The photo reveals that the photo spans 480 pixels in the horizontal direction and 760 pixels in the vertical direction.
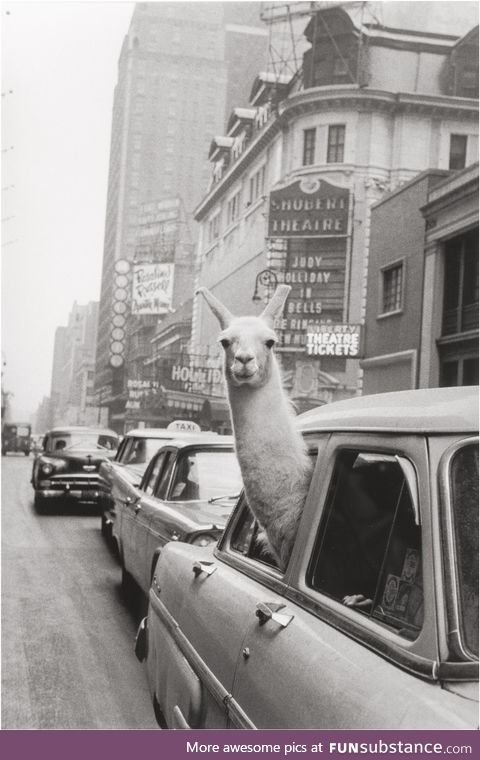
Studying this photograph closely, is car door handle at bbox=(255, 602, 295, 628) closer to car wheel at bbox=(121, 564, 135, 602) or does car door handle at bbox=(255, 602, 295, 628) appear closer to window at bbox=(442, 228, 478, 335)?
window at bbox=(442, 228, 478, 335)

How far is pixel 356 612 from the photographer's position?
187 cm

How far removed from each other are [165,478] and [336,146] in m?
2.99

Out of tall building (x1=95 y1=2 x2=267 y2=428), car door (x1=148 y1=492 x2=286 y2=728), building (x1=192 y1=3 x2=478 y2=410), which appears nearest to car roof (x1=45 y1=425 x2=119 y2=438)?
tall building (x1=95 y1=2 x2=267 y2=428)

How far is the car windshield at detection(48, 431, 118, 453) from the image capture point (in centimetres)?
1230

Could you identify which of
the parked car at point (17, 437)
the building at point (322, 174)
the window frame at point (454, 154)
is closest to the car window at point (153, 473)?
the building at point (322, 174)

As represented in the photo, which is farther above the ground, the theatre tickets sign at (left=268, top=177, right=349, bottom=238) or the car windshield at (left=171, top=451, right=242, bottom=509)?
the theatre tickets sign at (left=268, top=177, right=349, bottom=238)

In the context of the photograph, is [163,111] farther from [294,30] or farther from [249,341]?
[249,341]

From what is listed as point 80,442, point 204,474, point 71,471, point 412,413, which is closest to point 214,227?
point 204,474

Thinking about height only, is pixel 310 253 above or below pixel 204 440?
above

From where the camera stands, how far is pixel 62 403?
5.92 metres

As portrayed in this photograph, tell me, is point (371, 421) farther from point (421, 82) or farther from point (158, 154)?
point (421, 82)

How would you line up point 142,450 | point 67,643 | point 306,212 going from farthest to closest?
1. point 142,450
2. point 67,643
3. point 306,212

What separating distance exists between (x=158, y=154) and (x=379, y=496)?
403cm

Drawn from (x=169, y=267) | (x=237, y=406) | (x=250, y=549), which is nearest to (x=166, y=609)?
(x=250, y=549)
